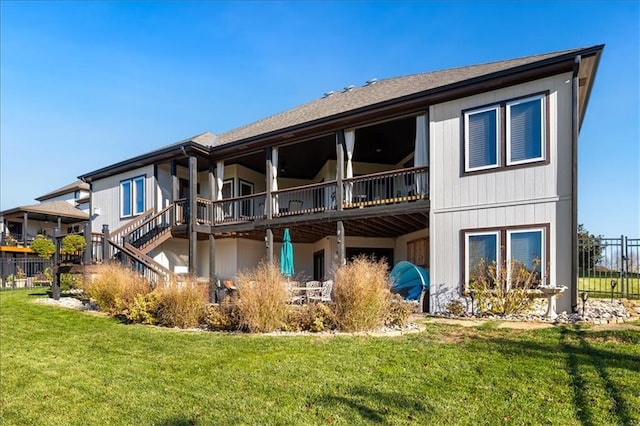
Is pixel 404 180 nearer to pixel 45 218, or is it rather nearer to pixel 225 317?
pixel 225 317

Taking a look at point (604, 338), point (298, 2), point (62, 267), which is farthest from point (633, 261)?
point (62, 267)

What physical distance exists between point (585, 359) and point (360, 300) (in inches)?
142

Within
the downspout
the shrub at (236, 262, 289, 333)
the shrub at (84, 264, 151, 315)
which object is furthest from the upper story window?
the shrub at (84, 264, 151, 315)

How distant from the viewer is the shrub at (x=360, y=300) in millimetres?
7672

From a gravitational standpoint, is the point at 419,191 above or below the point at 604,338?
above

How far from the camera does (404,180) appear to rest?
13.1 m

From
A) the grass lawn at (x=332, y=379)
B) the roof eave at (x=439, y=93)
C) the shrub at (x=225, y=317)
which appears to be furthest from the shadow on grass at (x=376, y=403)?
the roof eave at (x=439, y=93)

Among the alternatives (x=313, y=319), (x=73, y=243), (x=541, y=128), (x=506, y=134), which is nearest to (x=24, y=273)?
(x=73, y=243)

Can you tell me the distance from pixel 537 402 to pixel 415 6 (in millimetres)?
13928

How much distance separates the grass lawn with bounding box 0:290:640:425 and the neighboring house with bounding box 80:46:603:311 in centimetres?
304

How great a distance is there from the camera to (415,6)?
14.4 metres

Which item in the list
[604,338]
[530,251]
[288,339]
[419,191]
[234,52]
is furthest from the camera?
[234,52]

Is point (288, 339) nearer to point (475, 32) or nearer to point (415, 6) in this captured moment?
point (415, 6)

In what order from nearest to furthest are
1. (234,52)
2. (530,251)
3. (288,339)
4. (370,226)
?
1. (288,339)
2. (530,251)
3. (370,226)
4. (234,52)
